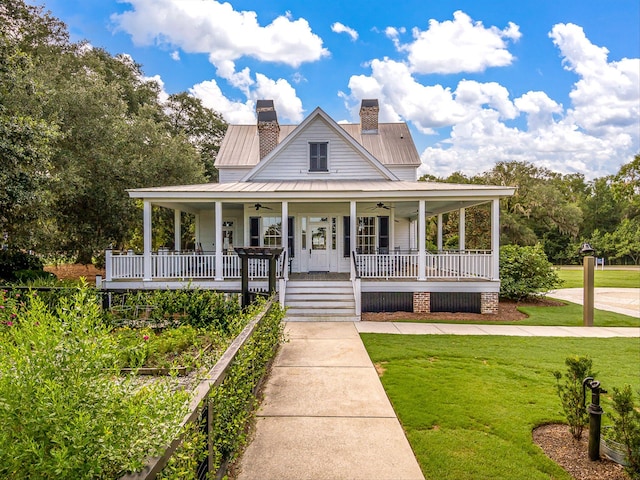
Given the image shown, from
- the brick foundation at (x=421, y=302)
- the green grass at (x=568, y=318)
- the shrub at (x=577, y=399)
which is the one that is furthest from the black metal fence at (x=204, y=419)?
the green grass at (x=568, y=318)

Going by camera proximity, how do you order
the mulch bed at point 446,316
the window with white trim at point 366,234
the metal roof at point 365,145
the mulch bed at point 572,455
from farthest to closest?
the metal roof at point 365,145, the window with white trim at point 366,234, the mulch bed at point 446,316, the mulch bed at point 572,455

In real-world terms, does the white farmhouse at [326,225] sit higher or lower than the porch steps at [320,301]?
higher

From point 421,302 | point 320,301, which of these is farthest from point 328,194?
point 421,302

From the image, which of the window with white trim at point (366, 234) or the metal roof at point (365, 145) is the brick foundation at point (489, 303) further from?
the metal roof at point (365, 145)

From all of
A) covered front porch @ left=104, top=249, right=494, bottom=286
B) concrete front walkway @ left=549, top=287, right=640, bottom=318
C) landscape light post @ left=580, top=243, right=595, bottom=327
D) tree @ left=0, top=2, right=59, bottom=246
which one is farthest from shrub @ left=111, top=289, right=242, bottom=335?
concrete front walkway @ left=549, top=287, right=640, bottom=318

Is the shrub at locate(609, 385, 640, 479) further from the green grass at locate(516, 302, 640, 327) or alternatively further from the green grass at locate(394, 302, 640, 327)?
the green grass at locate(516, 302, 640, 327)

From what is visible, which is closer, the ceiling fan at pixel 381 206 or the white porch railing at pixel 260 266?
the white porch railing at pixel 260 266

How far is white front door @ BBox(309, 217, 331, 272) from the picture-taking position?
14.2m

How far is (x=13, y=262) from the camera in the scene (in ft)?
51.1

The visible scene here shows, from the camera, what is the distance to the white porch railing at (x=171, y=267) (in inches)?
447

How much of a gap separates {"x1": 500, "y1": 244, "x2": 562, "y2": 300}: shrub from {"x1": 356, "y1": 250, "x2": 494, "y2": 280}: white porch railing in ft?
8.76

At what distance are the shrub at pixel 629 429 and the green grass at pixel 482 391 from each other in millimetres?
552

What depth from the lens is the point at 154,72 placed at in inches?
1053

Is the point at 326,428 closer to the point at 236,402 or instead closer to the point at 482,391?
the point at 236,402
